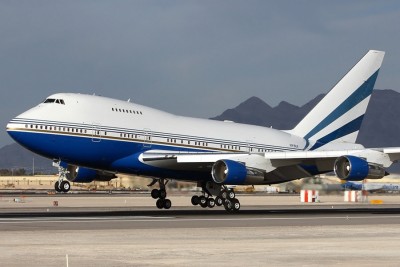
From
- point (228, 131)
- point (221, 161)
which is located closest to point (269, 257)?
point (221, 161)

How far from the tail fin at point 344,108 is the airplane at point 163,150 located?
12.3ft

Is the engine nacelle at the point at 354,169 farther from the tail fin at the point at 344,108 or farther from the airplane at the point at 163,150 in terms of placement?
the tail fin at the point at 344,108

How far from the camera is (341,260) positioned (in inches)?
861

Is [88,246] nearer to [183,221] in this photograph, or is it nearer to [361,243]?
[361,243]

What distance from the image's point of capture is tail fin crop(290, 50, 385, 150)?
62.2m

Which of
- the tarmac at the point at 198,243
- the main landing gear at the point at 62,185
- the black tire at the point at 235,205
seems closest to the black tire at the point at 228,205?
the black tire at the point at 235,205

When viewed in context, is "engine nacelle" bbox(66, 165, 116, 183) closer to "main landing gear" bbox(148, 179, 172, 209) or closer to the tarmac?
"main landing gear" bbox(148, 179, 172, 209)

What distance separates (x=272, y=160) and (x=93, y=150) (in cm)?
1139

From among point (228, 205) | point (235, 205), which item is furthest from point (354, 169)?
point (228, 205)

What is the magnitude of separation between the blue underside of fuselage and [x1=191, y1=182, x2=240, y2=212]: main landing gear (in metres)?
3.51

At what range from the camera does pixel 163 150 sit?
53438mm

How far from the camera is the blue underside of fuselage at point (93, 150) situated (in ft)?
161

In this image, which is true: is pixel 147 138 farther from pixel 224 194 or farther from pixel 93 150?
pixel 224 194

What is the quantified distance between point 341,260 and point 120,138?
30.9 meters
